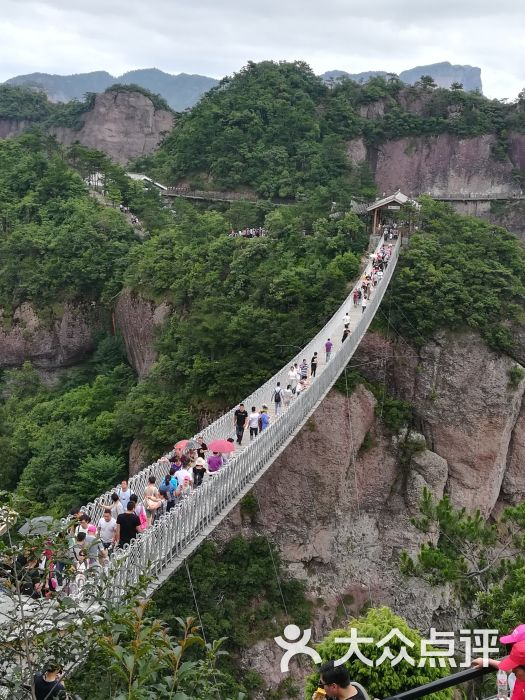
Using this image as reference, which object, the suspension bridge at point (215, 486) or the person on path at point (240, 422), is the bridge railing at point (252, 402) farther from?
the person on path at point (240, 422)

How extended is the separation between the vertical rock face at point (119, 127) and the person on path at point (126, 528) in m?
57.9

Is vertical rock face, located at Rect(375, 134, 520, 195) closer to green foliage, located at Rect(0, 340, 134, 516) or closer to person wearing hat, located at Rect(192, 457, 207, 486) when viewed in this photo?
green foliage, located at Rect(0, 340, 134, 516)

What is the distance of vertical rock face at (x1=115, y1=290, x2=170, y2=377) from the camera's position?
955 inches

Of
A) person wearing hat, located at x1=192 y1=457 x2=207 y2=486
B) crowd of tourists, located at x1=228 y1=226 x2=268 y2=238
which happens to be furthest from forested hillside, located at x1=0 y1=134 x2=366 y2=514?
person wearing hat, located at x1=192 y1=457 x2=207 y2=486

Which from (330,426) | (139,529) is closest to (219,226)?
(330,426)

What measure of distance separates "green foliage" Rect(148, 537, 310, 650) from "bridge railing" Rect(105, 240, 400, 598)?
13.9 feet

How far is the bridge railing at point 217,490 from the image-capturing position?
853 centimetres

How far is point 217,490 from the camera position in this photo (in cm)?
1087

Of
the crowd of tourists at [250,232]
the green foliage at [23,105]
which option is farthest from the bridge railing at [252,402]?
the green foliage at [23,105]

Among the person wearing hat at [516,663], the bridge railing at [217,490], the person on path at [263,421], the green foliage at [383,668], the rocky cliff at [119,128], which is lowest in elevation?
the green foliage at [383,668]

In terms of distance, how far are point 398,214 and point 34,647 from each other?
23697mm

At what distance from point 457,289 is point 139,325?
1028 cm

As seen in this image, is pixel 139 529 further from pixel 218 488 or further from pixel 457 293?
pixel 457 293

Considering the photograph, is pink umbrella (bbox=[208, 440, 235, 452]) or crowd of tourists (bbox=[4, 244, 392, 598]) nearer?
crowd of tourists (bbox=[4, 244, 392, 598])
